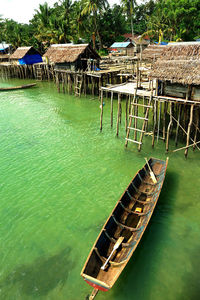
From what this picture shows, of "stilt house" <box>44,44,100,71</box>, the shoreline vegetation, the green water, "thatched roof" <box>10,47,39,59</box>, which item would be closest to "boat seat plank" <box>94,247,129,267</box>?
the green water

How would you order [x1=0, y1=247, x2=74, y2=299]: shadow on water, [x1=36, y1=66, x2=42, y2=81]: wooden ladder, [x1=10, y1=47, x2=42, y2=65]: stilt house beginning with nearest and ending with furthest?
[x1=0, y1=247, x2=74, y2=299]: shadow on water → [x1=36, y1=66, x2=42, y2=81]: wooden ladder → [x1=10, y1=47, x2=42, y2=65]: stilt house

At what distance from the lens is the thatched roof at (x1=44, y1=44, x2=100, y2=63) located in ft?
78.7

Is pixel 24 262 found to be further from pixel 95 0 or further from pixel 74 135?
pixel 95 0

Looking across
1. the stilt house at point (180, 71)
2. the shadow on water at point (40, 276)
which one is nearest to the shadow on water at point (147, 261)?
the shadow on water at point (40, 276)

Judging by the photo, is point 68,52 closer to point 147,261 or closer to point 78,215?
point 78,215

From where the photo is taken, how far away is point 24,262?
7.07 meters

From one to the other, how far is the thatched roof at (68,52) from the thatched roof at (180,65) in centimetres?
1379

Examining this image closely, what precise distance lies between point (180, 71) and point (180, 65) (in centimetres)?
45

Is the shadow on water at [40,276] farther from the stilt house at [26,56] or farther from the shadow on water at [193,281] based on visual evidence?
the stilt house at [26,56]

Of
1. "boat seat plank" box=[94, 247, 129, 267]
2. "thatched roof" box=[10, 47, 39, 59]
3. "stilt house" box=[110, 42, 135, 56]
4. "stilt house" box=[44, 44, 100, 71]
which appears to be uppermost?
"stilt house" box=[110, 42, 135, 56]

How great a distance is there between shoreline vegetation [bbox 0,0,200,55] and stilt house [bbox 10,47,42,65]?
13.0ft

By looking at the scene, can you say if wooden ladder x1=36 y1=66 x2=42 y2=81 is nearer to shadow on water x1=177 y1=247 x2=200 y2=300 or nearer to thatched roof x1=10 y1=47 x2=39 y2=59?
thatched roof x1=10 y1=47 x2=39 y2=59

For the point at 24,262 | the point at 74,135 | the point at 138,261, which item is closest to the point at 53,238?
the point at 24,262

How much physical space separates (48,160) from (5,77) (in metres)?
33.8
